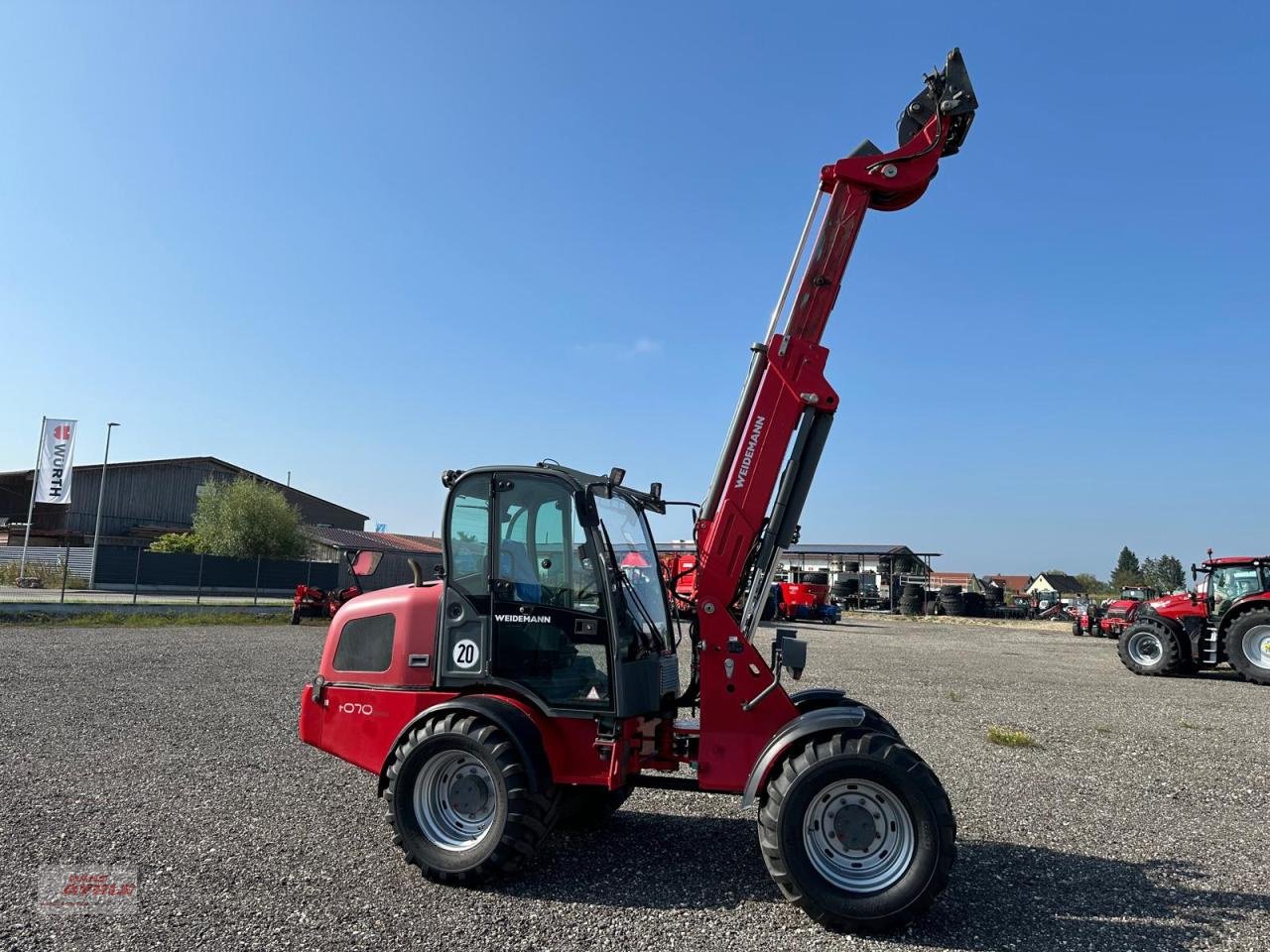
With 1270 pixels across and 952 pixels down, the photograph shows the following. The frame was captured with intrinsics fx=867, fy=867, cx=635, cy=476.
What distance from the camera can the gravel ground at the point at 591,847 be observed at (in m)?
4.47

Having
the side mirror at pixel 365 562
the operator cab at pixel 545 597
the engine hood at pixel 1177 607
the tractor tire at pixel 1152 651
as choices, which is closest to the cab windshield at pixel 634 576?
the operator cab at pixel 545 597

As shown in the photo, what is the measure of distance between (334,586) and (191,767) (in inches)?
1307

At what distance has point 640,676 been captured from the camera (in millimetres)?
5477

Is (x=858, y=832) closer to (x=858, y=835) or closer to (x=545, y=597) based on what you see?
(x=858, y=835)

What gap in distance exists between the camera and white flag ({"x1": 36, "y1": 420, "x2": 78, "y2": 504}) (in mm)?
41906

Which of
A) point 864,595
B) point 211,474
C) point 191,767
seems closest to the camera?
point 191,767

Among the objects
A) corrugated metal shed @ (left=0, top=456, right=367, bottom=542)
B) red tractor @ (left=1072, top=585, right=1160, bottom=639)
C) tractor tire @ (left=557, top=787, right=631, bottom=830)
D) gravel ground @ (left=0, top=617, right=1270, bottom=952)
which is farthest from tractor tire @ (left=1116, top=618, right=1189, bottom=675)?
corrugated metal shed @ (left=0, top=456, right=367, bottom=542)

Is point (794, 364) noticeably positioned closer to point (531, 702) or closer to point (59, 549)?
point (531, 702)

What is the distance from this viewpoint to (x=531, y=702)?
536 centimetres

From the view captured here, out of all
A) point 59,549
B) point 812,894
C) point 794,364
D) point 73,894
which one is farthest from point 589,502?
point 59,549

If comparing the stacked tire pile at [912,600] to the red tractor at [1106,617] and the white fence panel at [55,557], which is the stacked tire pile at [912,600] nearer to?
the red tractor at [1106,617]
